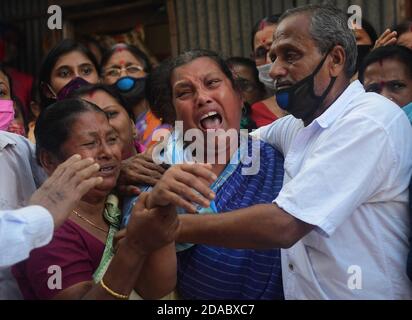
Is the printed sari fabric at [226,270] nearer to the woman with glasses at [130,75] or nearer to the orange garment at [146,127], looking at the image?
the orange garment at [146,127]

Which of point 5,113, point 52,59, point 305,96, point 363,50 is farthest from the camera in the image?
point 52,59

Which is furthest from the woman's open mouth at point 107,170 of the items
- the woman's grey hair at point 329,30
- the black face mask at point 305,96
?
the woman's grey hair at point 329,30

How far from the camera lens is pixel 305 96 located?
2041 mm

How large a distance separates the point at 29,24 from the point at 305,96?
3909mm

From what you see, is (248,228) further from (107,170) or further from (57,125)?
(57,125)

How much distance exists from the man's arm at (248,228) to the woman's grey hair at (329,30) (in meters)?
0.62

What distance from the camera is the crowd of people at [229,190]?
171 cm

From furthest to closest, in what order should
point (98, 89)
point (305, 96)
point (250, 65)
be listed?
point (250, 65) < point (98, 89) < point (305, 96)

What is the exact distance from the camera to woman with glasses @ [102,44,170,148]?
3.51m

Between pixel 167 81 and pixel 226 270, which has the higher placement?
pixel 167 81

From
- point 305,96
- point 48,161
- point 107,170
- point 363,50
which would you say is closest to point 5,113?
point 48,161

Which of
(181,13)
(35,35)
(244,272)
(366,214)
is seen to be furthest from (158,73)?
(35,35)

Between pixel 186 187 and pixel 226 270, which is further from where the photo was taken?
pixel 226 270

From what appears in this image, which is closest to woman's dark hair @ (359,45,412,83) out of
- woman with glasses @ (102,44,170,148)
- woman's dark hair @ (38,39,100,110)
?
woman with glasses @ (102,44,170,148)
